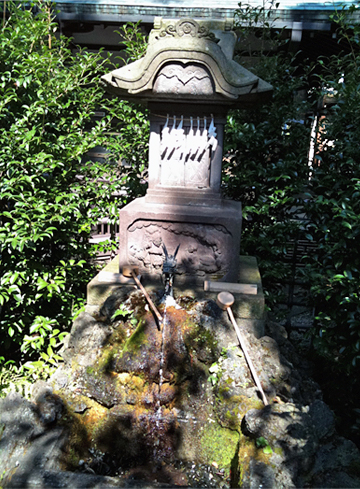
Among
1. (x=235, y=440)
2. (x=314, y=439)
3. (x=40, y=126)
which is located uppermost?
(x=40, y=126)

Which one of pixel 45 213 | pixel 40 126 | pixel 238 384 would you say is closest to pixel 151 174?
pixel 45 213

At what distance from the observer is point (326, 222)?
397 centimetres

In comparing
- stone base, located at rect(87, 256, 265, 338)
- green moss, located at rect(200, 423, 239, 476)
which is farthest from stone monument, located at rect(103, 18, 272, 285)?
green moss, located at rect(200, 423, 239, 476)

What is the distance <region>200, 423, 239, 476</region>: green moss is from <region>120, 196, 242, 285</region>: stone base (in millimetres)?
1248

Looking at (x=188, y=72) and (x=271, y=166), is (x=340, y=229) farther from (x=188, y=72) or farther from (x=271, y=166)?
(x=188, y=72)

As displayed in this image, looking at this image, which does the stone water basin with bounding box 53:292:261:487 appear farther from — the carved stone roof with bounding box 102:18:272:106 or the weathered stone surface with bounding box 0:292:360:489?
the carved stone roof with bounding box 102:18:272:106

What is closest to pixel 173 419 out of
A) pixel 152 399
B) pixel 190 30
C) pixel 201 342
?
pixel 152 399

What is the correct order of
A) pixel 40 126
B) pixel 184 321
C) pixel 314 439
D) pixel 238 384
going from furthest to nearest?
pixel 40 126
pixel 184 321
pixel 238 384
pixel 314 439

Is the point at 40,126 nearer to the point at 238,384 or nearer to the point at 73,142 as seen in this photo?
the point at 73,142

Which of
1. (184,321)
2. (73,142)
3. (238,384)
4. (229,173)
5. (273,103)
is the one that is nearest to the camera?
(238,384)

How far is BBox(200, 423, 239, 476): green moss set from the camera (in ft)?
8.46

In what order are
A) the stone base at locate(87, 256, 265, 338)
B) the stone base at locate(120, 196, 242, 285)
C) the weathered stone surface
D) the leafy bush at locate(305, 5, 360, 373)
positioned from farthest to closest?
the leafy bush at locate(305, 5, 360, 373) → the stone base at locate(120, 196, 242, 285) → the stone base at locate(87, 256, 265, 338) → the weathered stone surface

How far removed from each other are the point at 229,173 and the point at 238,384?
9.39 ft

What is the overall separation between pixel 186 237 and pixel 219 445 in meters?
Result: 1.62
